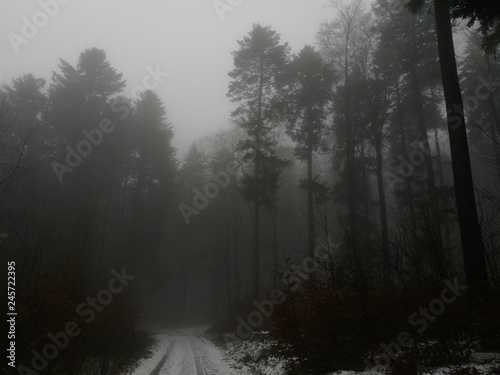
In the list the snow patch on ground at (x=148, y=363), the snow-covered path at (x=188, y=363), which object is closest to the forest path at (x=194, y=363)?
the snow-covered path at (x=188, y=363)

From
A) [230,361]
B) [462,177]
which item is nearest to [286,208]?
[230,361]

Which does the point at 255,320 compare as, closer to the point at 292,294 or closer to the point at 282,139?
the point at 292,294

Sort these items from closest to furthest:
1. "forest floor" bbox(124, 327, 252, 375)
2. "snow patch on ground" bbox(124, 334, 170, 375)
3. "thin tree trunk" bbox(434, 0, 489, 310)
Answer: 1. "thin tree trunk" bbox(434, 0, 489, 310)
2. "forest floor" bbox(124, 327, 252, 375)
3. "snow patch on ground" bbox(124, 334, 170, 375)

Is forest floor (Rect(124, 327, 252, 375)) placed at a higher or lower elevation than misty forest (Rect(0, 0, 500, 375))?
lower

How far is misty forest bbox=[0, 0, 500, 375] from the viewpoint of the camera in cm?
792

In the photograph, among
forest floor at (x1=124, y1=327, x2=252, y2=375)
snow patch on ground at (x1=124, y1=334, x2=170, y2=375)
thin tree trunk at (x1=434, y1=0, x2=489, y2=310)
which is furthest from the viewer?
snow patch on ground at (x1=124, y1=334, x2=170, y2=375)

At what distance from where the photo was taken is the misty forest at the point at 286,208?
26.0 ft

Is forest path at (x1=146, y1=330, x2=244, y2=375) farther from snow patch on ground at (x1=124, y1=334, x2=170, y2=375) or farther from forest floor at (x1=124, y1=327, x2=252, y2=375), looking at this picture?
snow patch on ground at (x1=124, y1=334, x2=170, y2=375)

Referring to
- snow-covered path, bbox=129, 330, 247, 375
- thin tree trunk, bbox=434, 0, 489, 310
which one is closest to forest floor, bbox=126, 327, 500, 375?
snow-covered path, bbox=129, 330, 247, 375

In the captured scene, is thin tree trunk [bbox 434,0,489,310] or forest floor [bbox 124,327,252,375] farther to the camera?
forest floor [bbox 124,327,252,375]

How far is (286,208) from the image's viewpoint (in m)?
43.8

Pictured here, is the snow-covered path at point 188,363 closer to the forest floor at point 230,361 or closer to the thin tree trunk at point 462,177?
the forest floor at point 230,361

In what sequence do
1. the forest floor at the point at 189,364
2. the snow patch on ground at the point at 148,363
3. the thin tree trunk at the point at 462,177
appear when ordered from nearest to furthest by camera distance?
the thin tree trunk at the point at 462,177
the forest floor at the point at 189,364
the snow patch on ground at the point at 148,363

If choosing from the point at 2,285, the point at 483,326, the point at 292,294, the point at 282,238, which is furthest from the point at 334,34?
the point at 282,238
